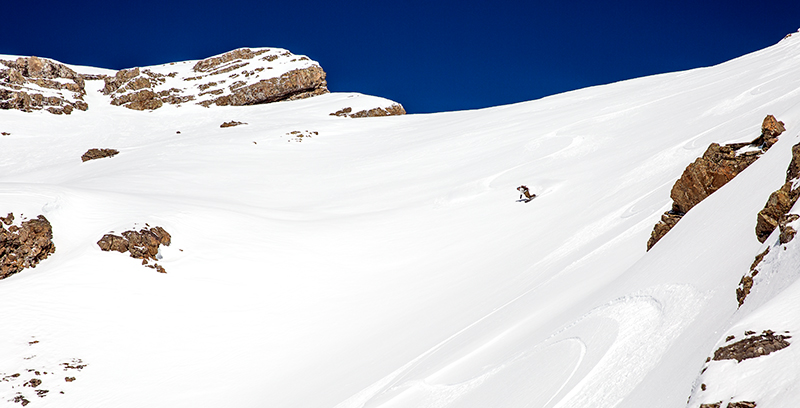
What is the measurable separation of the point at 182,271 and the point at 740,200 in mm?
14766

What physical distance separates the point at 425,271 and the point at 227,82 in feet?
167

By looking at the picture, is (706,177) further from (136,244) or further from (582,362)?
(136,244)

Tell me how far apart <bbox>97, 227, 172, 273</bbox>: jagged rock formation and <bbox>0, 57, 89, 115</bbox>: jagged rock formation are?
122ft

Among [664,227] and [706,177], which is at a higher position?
[706,177]

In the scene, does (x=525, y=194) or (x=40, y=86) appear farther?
(x=40, y=86)

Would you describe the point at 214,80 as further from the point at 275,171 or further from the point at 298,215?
the point at 298,215

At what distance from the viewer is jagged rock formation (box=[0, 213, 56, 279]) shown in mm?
15883

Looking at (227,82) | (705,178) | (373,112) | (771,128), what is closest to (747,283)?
(705,178)

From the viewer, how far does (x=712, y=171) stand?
32.4ft

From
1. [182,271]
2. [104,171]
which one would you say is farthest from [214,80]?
[182,271]

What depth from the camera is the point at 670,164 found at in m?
17.7

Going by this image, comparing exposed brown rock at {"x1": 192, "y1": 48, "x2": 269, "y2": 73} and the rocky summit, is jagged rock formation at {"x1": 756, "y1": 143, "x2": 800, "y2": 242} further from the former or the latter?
exposed brown rock at {"x1": 192, "y1": 48, "x2": 269, "y2": 73}

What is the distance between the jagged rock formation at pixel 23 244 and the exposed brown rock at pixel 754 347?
1745 cm

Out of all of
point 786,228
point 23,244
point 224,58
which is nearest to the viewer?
point 786,228
